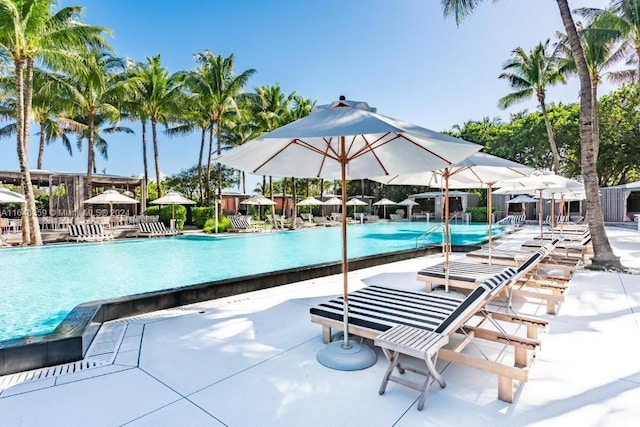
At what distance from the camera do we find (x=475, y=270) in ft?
18.9

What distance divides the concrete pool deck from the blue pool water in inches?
116

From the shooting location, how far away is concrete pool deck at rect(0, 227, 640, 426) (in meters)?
2.38

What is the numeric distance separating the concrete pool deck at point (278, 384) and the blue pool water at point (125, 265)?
294 centimetres

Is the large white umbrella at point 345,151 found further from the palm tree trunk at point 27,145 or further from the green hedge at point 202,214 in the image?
the green hedge at point 202,214

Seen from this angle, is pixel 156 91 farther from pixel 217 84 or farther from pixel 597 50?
pixel 597 50

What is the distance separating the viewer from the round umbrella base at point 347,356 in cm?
306

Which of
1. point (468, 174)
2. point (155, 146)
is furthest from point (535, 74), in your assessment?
point (155, 146)

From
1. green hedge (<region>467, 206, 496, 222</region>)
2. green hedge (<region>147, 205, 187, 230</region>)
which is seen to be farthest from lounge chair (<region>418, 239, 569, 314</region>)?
green hedge (<region>467, 206, 496, 222</region>)

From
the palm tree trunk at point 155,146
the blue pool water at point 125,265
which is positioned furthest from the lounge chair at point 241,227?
the palm tree trunk at point 155,146

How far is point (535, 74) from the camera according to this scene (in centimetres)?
1936

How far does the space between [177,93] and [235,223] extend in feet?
32.8

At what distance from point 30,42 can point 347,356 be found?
15.8m

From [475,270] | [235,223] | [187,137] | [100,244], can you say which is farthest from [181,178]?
[475,270]

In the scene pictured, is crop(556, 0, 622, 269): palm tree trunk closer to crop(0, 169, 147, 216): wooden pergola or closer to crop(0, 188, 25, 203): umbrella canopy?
crop(0, 188, 25, 203): umbrella canopy
